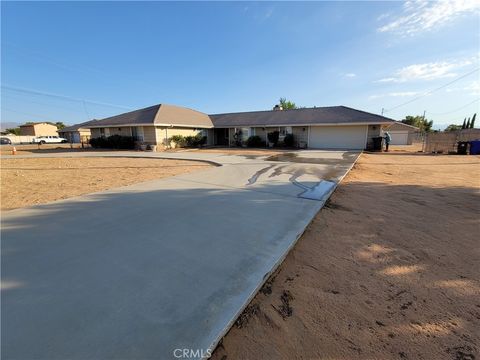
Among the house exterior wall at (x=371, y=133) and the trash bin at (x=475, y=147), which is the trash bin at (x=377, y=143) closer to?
the house exterior wall at (x=371, y=133)

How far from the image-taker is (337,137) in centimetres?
2178

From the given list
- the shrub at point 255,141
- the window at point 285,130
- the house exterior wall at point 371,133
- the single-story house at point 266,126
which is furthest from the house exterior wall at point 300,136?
the house exterior wall at point 371,133


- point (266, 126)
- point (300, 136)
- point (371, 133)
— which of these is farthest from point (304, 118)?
point (371, 133)

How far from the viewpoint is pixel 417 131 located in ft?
117

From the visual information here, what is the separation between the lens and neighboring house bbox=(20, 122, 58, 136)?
188 feet

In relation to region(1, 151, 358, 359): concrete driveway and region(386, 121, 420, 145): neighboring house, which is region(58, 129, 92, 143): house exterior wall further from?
region(386, 121, 420, 145): neighboring house

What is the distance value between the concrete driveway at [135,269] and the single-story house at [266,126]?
17406mm

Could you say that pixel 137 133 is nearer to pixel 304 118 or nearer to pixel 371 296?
pixel 304 118

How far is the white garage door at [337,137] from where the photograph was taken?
20922 millimetres

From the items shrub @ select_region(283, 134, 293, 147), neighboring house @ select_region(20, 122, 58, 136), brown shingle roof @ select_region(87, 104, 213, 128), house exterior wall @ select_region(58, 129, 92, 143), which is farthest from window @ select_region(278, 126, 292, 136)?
neighboring house @ select_region(20, 122, 58, 136)

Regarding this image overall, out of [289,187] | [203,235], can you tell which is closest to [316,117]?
[289,187]

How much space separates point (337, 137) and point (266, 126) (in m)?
6.67

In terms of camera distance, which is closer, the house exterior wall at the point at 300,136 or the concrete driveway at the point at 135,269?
the concrete driveway at the point at 135,269

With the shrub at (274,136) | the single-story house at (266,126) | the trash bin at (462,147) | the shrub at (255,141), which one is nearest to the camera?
the trash bin at (462,147)
